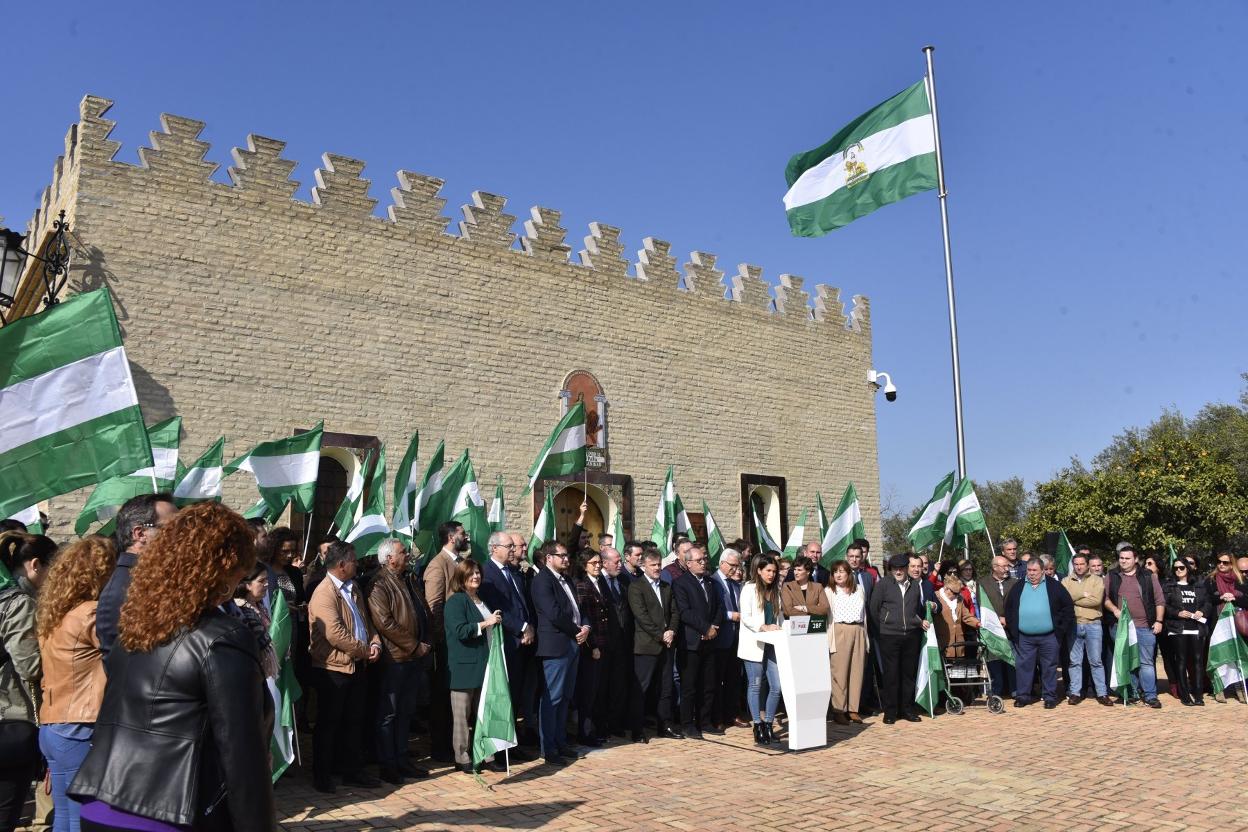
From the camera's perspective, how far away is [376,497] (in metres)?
10.0

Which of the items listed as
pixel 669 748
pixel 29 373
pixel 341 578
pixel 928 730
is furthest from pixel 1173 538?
pixel 29 373

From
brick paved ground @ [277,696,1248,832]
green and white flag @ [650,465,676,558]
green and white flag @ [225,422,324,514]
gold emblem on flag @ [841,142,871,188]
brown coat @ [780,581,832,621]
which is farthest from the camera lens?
gold emblem on flag @ [841,142,871,188]

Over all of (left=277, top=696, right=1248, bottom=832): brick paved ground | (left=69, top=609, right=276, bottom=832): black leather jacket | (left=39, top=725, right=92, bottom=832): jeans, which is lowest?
(left=277, top=696, right=1248, bottom=832): brick paved ground

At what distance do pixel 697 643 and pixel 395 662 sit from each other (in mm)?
3150

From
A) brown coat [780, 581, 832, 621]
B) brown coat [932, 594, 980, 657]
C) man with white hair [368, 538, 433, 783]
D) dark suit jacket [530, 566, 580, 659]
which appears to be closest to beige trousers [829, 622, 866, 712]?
brown coat [780, 581, 832, 621]

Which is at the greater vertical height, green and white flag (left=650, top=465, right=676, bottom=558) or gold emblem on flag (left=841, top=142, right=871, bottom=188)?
gold emblem on flag (left=841, top=142, right=871, bottom=188)

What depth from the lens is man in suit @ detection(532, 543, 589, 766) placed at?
8.02 m

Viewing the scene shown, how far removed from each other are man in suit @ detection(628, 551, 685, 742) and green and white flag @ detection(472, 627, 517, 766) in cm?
185

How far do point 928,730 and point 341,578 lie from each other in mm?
5993

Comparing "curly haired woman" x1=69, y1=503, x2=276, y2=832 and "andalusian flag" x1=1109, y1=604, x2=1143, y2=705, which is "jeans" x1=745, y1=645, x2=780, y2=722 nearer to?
"andalusian flag" x1=1109, y1=604, x2=1143, y2=705

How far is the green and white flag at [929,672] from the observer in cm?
1038

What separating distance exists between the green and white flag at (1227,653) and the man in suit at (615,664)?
7297 millimetres

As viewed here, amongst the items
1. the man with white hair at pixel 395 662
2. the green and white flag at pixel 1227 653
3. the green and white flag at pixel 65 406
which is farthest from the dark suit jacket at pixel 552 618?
the green and white flag at pixel 1227 653

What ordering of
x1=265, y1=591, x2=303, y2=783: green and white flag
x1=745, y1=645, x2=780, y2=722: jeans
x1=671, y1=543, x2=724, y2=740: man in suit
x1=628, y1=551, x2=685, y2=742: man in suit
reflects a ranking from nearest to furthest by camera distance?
x1=265, y1=591, x2=303, y2=783: green and white flag < x1=745, y1=645, x2=780, y2=722: jeans < x1=628, y1=551, x2=685, y2=742: man in suit < x1=671, y1=543, x2=724, y2=740: man in suit
